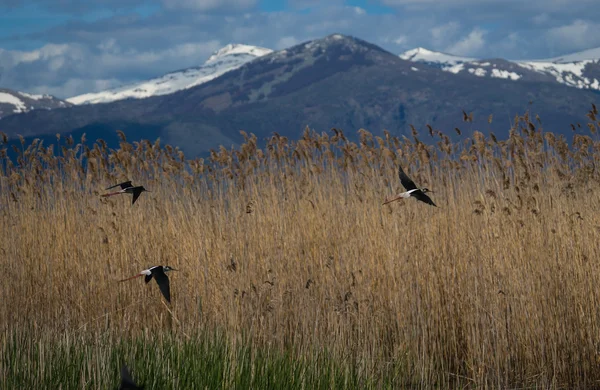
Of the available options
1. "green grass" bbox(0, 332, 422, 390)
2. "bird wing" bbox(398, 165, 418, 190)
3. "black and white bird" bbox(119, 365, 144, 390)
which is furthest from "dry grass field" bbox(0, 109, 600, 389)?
"black and white bird" bbox(119, 365, 144, 390)

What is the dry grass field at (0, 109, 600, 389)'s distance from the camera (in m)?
5.31

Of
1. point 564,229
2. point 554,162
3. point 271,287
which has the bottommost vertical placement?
point 271,287

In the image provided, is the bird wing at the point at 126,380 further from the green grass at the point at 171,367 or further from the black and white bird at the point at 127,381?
the green grass at the point at 171,367

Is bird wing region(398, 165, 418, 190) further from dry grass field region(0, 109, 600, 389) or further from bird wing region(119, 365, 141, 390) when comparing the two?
bird wing region(119, 365, 141, 390)

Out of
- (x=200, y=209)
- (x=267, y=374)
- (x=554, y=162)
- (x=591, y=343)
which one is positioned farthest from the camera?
(x=200, y=209)

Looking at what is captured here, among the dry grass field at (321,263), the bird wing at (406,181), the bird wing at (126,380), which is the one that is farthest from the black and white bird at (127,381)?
the bird wing at (406,181)

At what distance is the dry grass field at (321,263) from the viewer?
5.31 metres

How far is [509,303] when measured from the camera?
227 inches

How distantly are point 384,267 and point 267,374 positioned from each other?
2113 millimetres

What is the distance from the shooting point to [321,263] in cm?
660

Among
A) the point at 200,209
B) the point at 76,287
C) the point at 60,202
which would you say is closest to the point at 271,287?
the point at 200,209

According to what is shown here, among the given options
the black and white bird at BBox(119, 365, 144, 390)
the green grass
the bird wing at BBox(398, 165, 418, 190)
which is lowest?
the green grass

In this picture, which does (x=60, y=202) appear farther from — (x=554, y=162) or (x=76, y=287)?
(x=554, y=162)

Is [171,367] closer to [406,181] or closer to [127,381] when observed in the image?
[406,181]
